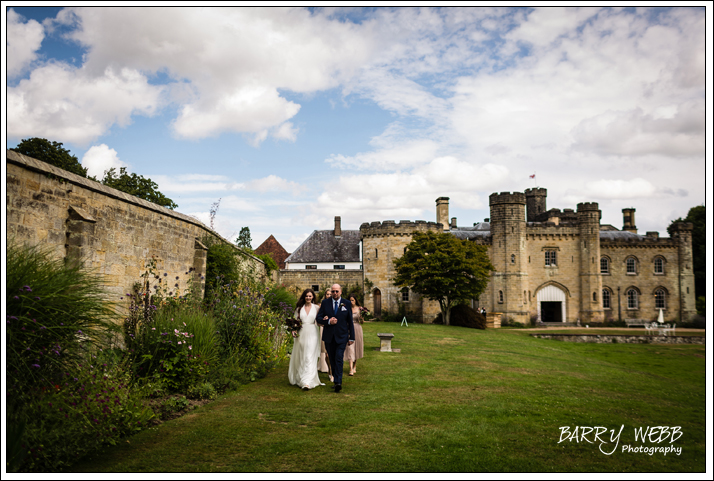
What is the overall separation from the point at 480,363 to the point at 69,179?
1017cm

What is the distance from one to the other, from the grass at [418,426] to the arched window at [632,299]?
34.8 m

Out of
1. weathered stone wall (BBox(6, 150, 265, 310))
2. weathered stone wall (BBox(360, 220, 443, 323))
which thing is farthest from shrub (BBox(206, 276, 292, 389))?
weathered stone wall (BBox(360, 220, 443, 323))

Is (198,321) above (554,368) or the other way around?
above

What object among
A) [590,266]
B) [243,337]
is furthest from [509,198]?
[243,337]

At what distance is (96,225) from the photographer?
746cm

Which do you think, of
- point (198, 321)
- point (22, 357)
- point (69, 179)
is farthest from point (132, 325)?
point (22, 357)

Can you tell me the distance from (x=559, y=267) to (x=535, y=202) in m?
11.0

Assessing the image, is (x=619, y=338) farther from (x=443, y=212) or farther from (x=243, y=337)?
(x=243, y=337)

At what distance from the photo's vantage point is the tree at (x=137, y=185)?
95.3 ft

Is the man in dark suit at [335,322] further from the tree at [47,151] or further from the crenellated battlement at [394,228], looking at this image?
the crenellated battlement at [394,228]

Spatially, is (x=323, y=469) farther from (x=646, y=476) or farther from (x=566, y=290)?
(x=566, y=290)

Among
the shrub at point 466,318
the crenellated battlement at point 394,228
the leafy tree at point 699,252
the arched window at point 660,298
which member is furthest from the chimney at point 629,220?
the shrub at point 466,318

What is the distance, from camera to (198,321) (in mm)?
7293

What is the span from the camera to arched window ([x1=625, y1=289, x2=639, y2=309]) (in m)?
40.0
